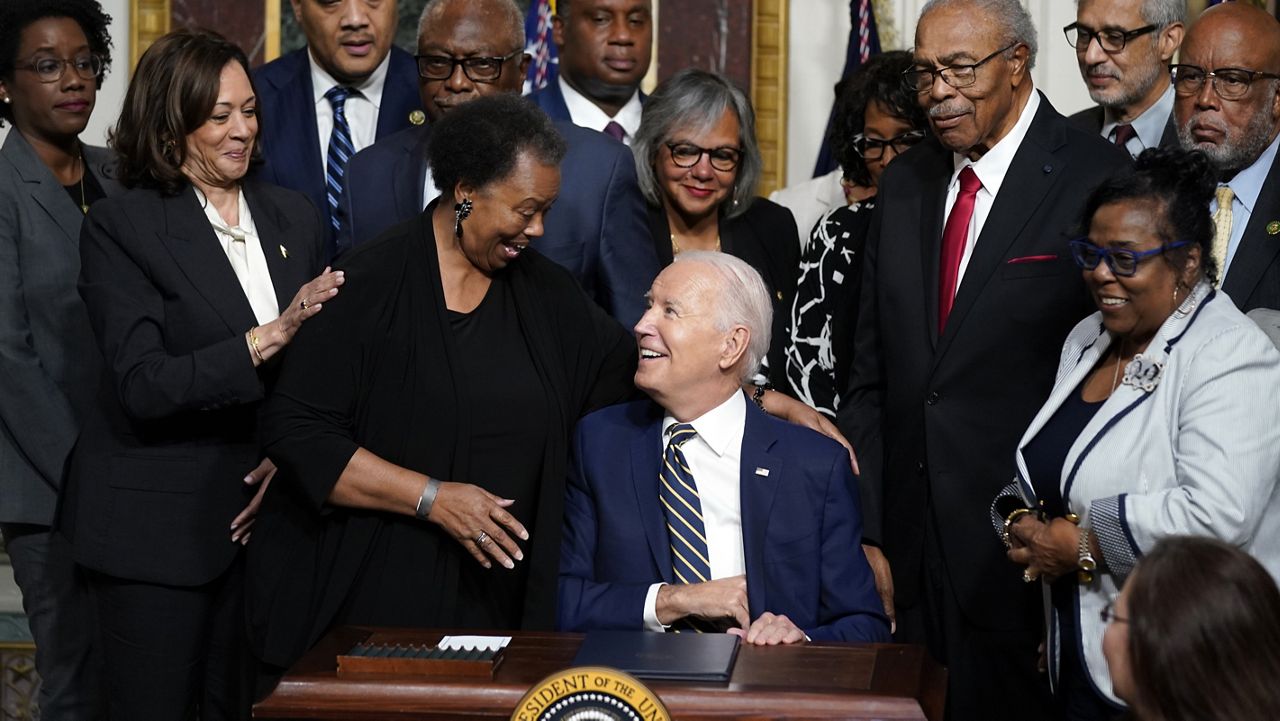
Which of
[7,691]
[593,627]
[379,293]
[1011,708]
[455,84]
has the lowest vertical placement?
[7,691]

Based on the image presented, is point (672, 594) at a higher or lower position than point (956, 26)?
lower

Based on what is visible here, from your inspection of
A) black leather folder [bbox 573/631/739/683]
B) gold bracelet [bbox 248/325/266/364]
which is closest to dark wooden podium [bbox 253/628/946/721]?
black leather folder [bbox 573/631/739/683]

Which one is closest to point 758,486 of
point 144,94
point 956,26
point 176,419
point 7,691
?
point 956,26

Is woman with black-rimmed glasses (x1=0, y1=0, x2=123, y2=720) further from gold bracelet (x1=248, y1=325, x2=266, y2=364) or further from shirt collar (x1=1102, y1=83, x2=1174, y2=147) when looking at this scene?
shirt collar (x1=1102, y1=83, x2=1174, y2=147)

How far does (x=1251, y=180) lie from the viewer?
12.8ft

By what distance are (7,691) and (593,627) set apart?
3.12 metres

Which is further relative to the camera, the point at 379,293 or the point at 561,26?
the point at 561,26

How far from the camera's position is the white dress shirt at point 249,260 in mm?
3857

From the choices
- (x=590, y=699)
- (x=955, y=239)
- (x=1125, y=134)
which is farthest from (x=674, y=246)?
(x=590, y=699)

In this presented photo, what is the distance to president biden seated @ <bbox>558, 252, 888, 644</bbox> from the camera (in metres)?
3.29

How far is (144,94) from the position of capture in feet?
12.5

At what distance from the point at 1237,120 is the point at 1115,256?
1.09 meters

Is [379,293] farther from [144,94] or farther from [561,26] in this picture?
[561,26]

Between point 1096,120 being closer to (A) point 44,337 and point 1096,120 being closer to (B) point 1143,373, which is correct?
(B) point 1143,373
